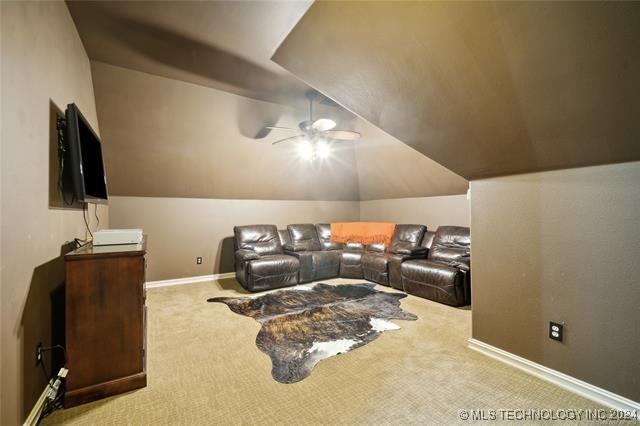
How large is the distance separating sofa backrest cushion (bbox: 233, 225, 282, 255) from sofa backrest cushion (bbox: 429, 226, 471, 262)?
2.63m

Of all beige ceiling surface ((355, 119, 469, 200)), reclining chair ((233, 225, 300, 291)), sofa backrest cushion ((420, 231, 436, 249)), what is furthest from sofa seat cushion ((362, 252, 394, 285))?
beige ceiling surface ((355, 119, 469, 200))

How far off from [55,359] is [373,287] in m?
3.56

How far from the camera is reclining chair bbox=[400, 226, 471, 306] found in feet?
11.4

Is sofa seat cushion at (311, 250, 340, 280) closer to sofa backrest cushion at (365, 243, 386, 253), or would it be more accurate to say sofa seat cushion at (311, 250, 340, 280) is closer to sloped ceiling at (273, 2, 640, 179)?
sofa backrest cushion at (365, 243, 386, 253)

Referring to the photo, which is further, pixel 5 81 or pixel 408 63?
pixel 408 63

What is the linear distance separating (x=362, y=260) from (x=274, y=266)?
155cm

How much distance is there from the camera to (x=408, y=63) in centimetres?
161

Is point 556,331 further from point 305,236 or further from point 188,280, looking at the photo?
point 188,280

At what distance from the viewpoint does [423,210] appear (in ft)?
17.4

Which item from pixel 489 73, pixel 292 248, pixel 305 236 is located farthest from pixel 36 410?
pixel 305 236

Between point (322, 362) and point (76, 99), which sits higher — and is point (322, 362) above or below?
below

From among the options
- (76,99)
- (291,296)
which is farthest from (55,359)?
(291,296)

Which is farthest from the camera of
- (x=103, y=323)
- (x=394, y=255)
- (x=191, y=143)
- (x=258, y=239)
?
(x=258, y=239)

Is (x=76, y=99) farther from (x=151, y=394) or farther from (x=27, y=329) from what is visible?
(x=151, y=394)
